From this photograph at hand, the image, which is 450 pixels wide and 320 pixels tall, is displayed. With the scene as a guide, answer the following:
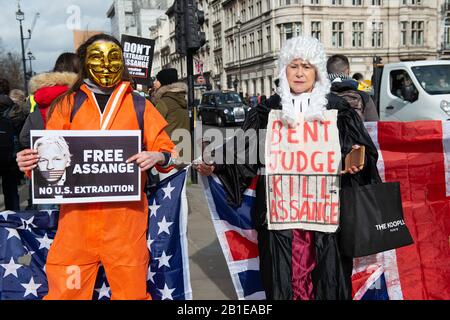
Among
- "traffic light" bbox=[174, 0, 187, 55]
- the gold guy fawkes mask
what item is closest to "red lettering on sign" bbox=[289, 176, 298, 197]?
the gold guy fawkes mask

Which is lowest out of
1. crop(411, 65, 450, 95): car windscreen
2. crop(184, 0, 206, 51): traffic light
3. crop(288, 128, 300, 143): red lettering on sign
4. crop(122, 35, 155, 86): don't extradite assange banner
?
crop(288, 128, 300, 143): red lettering on sign

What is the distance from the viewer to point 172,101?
6.11 m

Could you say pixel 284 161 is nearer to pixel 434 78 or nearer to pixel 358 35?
pixel 434 78

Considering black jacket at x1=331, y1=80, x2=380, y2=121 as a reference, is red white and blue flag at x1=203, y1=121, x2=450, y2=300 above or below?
below

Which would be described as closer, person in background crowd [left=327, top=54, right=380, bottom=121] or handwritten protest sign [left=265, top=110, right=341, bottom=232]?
handwritten protest sign [left=265, top=110, right=341, bottom=232]

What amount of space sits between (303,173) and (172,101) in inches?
147

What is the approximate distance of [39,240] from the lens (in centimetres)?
294

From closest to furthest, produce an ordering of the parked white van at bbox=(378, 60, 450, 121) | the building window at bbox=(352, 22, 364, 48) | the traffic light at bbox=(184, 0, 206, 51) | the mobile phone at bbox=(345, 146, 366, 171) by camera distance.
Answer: the mobile phone at bbox=(345, 146, 366, 171), the traffic light at bbox=(184, 0, 206, 51), the parked white van at bbox=(378, 60, 450, 121), the building window at bbox=(352, 22, 364, 48)

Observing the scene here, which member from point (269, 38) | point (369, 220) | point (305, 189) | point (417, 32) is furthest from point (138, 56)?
point (417, 32)

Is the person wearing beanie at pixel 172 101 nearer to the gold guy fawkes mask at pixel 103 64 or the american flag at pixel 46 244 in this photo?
the american flag at pixel 46 244

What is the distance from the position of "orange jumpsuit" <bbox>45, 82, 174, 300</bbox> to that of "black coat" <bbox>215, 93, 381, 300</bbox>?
744mm

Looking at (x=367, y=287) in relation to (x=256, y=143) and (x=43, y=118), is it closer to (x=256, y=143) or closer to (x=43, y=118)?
(x=256, y=143)

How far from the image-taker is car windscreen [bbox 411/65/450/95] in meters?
9.93

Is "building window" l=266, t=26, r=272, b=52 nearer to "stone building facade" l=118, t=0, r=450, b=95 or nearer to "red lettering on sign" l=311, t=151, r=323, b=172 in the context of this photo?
"stone building facade" l=118, t=0, r=450, b=95
